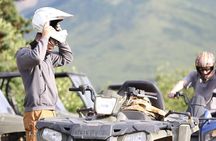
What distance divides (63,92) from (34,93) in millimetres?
15427

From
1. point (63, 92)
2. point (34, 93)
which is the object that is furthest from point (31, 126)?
point (63, 92)

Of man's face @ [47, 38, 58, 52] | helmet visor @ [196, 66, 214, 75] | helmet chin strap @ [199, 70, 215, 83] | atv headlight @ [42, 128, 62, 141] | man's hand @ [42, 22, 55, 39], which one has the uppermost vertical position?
man's hand @ [42, 22, 55, 39]

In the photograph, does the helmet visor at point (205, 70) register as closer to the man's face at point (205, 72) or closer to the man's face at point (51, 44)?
the man's face at point (205, 72)

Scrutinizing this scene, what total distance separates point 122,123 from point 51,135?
25.8 inches

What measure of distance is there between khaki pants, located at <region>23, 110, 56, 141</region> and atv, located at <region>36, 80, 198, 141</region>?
0.41 m

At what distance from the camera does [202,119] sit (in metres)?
8.78

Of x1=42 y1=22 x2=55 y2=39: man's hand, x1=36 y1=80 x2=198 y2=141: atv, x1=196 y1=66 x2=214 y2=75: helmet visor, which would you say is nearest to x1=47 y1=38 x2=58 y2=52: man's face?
x1=42 y1=22 x2=55 y2=39: man's hand

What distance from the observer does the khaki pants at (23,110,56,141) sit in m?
8.71

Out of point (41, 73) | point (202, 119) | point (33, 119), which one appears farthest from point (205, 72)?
point (33, 119)

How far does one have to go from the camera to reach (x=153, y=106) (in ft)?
29.6

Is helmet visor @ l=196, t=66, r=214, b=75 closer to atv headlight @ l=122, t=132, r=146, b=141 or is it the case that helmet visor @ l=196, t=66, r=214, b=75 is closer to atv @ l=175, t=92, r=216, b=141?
atv @ l=175, t=92, r=216, b=141

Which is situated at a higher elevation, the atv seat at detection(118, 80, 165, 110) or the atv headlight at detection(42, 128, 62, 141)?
the atv seat at detection(118, 80, 165, 110)

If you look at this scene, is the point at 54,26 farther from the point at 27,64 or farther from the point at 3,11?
the point at 3,11

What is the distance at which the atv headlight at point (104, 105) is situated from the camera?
8.00 m
